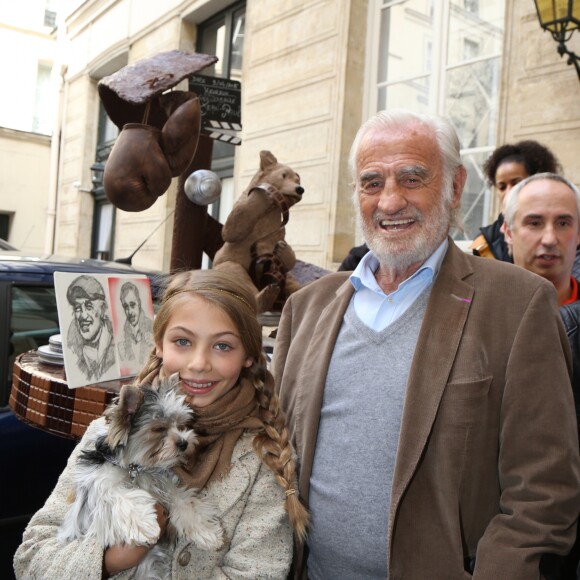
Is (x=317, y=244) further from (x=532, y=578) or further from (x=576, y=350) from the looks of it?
(x=532, y=578)

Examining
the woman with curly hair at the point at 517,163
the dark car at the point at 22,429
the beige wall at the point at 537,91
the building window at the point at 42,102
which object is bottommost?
the dark car at the point at 22,429

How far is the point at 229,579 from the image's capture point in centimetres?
143

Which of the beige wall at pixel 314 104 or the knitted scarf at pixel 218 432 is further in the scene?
the beige wall at pixel 314 104

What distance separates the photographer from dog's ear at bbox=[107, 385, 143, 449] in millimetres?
1344

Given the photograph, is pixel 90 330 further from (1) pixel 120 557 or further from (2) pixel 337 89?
(2) pixel 337 89

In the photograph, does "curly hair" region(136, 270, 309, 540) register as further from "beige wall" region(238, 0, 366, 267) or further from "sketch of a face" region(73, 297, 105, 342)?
"beige wall" region(238, 0, 366, 267)

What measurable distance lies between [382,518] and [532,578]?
37 centimetres

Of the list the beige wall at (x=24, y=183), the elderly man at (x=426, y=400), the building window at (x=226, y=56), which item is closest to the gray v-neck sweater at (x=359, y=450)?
the elderly man at (x=426, y=400)

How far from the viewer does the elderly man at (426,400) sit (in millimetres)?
1387

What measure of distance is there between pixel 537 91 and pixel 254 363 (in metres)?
3.85

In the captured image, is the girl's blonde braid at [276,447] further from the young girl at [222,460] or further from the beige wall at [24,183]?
the beige wall at [24,183]

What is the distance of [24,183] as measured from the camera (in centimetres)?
1653

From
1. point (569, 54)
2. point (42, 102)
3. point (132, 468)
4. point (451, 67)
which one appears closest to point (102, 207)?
point (42, 102)

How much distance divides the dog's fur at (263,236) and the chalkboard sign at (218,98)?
388mm
